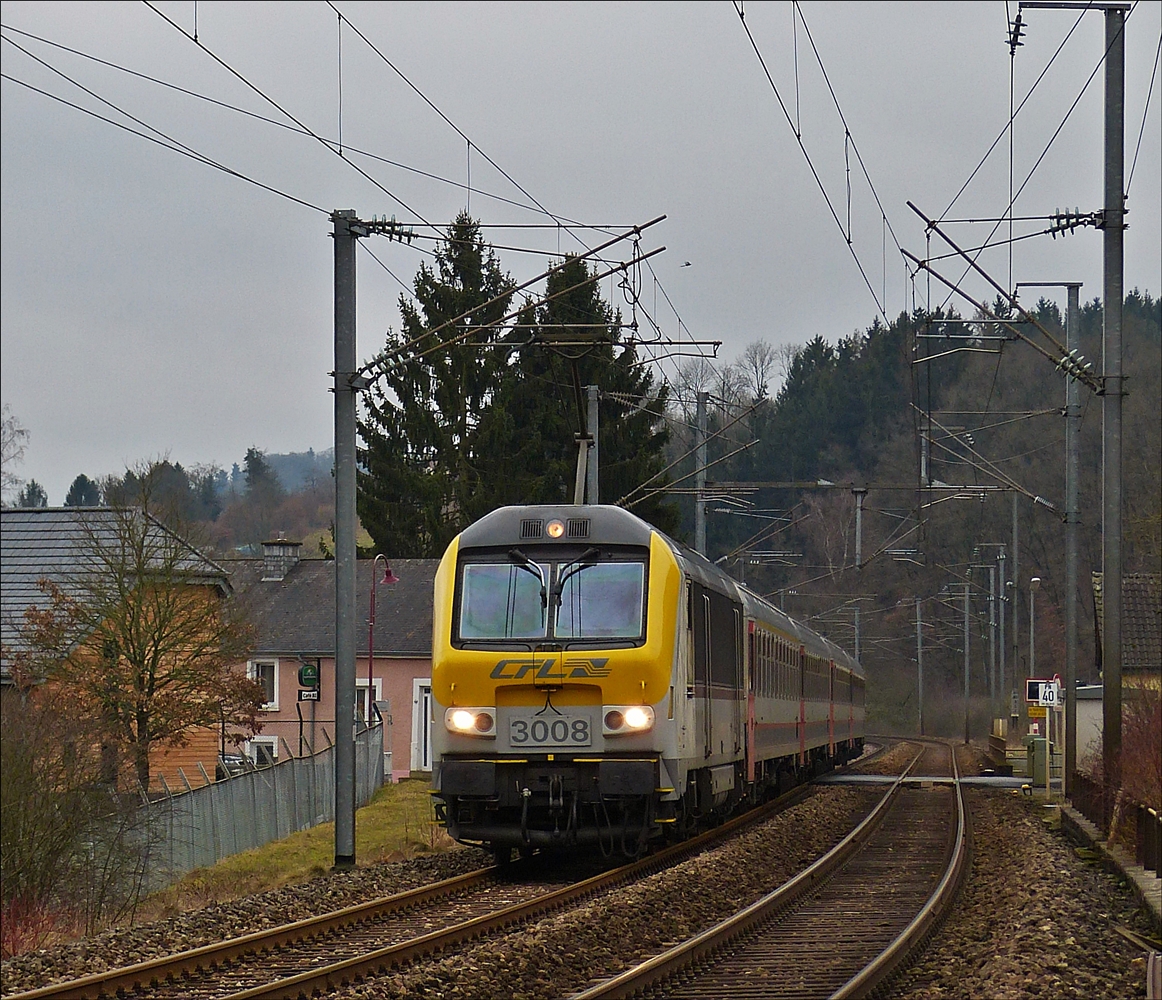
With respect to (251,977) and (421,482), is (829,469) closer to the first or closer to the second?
(421,482)

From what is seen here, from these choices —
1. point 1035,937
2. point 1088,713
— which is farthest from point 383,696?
point 1035,937

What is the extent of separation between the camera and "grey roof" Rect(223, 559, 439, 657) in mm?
46375

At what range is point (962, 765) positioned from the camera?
4553 cm

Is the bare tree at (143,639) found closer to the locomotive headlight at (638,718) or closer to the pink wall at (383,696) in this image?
the pink wall at (383,696)

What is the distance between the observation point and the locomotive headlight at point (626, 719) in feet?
49.5

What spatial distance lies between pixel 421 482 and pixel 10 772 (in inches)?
1423

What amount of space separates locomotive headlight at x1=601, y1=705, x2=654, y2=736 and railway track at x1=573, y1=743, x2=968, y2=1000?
1901 mm

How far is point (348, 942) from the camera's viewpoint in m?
11.7

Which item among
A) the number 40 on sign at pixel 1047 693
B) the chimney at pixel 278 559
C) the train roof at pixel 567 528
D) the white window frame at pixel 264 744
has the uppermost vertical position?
the chimney at pixel 278 559

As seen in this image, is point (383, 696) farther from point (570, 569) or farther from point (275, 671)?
point (570, 569)

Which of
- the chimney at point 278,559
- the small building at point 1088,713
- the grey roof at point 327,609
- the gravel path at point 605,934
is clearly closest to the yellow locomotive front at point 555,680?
the gravel path at point 605,934

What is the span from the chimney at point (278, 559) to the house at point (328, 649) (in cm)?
3

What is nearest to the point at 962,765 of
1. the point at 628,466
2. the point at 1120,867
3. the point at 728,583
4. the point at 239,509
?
the point at 628,466

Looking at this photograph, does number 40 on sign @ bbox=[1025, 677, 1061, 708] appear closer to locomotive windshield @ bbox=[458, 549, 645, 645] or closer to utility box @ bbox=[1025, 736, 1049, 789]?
utility box @ bbox=[1025, 736, 1049, 789]
